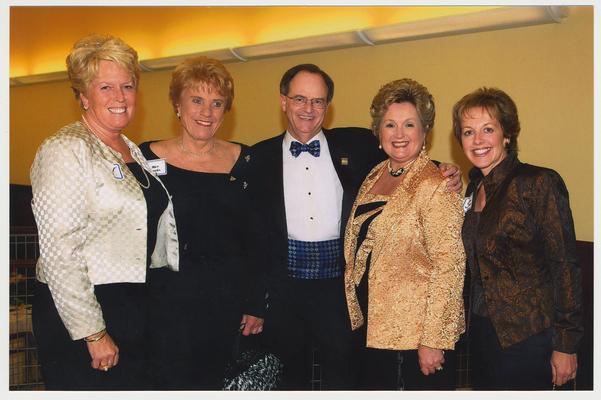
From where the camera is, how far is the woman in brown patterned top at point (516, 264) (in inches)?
87.6

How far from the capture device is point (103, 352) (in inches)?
88.0

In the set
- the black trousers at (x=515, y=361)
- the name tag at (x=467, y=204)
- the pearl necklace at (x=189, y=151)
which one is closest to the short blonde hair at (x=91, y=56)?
the pearl necklace at (x=189, y=151)

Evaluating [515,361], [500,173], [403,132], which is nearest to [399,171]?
[403,132]

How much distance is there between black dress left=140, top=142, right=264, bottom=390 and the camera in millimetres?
2701

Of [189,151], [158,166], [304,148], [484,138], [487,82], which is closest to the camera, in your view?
[484,138]

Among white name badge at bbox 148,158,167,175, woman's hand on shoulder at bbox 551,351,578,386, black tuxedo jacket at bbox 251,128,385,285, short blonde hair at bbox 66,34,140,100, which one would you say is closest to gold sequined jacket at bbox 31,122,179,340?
short blonde hair at bbox 66,34,140,100

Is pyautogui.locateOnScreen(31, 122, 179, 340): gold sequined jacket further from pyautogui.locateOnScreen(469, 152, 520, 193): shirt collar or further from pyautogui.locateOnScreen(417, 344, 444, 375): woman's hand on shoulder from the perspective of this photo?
pyautogui.locateOnScreen(469, 152, 520, 193): shirt collar

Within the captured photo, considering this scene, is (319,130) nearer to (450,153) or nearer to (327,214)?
(327,214)

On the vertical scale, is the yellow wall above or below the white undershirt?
above

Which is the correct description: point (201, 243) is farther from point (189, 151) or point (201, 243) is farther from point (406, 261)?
point (406, 261)

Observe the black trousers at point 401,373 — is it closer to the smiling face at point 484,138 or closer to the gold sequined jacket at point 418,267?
the gold sequined jacket at point 418,267

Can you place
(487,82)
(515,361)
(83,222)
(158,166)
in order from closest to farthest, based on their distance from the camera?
(83,222), (515,361), (158,166), (487,82)

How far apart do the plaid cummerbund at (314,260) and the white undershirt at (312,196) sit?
38 millimetres

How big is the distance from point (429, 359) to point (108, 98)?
5.31ft
